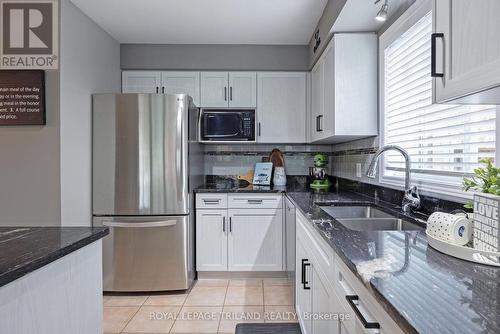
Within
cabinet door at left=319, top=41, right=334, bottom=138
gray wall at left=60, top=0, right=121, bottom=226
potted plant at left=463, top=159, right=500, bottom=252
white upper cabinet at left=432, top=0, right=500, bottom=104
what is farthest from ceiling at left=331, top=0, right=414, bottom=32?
gray wall at left=60, top=0, right=121, bottom=226

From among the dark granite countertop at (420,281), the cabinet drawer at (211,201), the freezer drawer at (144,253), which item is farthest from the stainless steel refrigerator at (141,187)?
the dark granite countertop at (420,281)

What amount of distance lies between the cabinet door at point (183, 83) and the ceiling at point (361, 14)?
1.57 m

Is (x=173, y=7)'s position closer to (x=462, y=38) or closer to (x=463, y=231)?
(x=462, y=38)

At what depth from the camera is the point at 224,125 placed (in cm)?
324

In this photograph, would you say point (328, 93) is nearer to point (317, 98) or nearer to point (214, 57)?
point (317, 98)

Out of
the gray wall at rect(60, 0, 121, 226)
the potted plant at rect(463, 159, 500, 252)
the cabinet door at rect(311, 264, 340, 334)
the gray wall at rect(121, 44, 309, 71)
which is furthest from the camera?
the gray wall at rect(121, 44, 309, 71)

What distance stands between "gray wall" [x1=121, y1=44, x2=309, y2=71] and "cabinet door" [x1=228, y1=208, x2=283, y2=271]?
60.1 inches

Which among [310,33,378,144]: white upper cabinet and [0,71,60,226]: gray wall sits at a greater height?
[310,33,378,144]: white upper cabinet

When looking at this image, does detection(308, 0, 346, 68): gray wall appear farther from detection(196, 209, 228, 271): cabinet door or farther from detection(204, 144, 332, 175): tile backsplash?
detection(196, 209, 228, 271): cabinet door

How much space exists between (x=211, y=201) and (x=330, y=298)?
74.7 inches

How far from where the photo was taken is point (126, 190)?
270 cm

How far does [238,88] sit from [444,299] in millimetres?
2972

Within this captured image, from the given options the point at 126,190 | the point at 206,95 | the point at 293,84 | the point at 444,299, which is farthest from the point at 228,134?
the point at 444,299

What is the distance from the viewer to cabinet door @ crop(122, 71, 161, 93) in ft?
11.0
